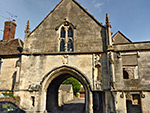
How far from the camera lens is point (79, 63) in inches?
484

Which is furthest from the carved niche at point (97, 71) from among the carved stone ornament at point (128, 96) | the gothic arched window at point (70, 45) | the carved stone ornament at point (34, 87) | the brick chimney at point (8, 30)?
the brick chimney at point (8, 30)

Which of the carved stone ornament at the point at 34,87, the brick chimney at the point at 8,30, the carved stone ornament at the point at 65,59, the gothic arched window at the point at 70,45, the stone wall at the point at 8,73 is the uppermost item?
the brick chimney at the point at 8,30

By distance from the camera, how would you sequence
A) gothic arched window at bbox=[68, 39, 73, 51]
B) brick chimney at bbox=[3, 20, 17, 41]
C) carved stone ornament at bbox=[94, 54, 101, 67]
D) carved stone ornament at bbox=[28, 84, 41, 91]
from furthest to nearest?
brick chimney at bbox=[3, 20, 17, 41] < gothic arched window at bbox=[68, 39, 73, 51] < carved stone ornament at bbox=[28, 84, 41, 91] < carved stone ornament at bbox=[94, 54, 101, 67]

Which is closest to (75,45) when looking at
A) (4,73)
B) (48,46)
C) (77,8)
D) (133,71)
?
(48,46)

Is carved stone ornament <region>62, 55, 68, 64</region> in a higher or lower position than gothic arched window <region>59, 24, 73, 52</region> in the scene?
lower

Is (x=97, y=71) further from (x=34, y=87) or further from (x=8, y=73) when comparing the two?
(x=8, y=73)

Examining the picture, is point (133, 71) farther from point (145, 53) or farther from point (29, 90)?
point (29, 90)

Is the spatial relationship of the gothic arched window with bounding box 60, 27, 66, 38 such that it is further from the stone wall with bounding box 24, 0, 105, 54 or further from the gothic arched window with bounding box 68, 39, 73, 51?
the gothic arched window with bounding box 68, 39, 73, 51

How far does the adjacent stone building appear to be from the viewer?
10.9 m

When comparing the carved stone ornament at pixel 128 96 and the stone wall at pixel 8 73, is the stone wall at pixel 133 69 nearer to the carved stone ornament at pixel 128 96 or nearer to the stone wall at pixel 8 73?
the carved stone ornament at pixel 128 96

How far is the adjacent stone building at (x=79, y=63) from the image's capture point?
10.9 m

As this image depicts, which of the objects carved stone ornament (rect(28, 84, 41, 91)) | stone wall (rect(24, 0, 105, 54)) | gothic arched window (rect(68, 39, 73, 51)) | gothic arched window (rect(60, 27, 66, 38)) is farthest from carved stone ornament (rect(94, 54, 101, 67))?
carved stone ornament (rect(28, 84, 41, 91))

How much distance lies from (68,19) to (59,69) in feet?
17.1

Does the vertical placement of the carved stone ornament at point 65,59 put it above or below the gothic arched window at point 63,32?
below
